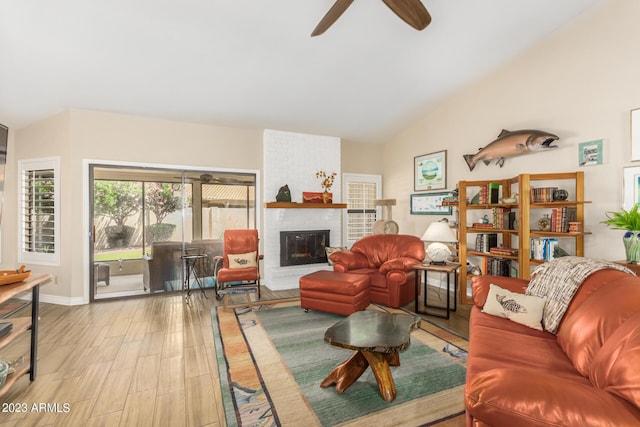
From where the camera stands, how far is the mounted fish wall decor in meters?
3.51

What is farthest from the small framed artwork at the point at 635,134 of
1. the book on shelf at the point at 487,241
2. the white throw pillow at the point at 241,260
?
the white throw pillow at the point at 241,260

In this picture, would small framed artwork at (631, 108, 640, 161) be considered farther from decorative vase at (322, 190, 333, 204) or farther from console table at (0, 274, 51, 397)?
console table at (0, 274, 51, 397)

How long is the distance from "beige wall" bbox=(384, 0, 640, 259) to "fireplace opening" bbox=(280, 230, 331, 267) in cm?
266

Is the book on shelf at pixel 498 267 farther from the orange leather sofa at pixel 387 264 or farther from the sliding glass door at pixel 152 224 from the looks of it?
the sliding glass door at pixel 152 224

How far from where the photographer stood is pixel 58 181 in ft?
13.8

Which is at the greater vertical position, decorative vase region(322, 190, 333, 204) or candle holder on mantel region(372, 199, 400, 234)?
decorative vase region(322, 190, 333, 204)

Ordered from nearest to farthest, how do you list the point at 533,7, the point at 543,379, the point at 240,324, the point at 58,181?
the point at 543,379 < the point at 533,7 < the point at 240,324 < the point at 58,181

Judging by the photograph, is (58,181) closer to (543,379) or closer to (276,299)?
(276,299)

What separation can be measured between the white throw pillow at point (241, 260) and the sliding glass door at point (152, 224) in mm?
845

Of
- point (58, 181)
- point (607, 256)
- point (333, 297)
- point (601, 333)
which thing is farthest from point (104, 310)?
point (607, 256)

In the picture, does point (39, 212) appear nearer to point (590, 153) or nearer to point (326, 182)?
point (326, 182)

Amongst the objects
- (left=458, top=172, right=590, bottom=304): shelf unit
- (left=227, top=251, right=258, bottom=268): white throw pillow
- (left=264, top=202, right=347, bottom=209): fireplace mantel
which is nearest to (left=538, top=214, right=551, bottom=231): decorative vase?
(left=458, top=172, right=590, bottom=304): shelf unit

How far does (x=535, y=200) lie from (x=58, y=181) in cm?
637

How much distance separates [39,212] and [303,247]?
4.06 meters
